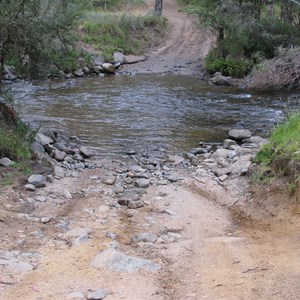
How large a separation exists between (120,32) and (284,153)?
20.3 metres

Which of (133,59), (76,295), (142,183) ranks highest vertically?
(76,295)

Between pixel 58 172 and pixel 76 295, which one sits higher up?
pixel 76 295

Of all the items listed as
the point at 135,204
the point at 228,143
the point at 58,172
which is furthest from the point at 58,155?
the point at 228,143

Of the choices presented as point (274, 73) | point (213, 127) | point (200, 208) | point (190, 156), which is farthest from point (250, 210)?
point (274, 73)

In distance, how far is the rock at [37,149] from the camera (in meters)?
8.59

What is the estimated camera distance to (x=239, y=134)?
1143cm

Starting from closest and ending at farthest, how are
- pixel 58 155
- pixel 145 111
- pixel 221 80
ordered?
pixel 58 155 → pixel 145 111 → pixel 221 80

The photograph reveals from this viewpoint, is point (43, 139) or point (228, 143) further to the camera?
point (228, 143)

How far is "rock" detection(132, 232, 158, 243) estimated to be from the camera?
18.6 ft

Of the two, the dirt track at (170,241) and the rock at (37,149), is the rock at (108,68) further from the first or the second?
the dirt track at (170,241)

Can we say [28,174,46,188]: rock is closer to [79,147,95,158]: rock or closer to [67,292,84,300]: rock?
[79,147,95,158]: rock

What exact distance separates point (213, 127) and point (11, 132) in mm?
5710

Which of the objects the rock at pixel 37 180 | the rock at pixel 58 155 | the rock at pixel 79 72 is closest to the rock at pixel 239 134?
the rock at pixel 58 155

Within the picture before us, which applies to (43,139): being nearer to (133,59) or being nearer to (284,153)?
(284,153)
